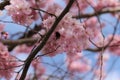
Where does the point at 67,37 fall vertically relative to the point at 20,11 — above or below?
below

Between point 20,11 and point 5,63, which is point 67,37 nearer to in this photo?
point 20,11

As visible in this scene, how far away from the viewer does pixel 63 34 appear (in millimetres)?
2684

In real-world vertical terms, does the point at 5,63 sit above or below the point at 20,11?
below

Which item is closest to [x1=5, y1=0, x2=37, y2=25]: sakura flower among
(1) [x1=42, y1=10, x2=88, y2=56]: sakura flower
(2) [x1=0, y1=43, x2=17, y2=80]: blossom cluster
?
(1) [x1=42, y1=10, x2=88, y2=56]: sakura flower

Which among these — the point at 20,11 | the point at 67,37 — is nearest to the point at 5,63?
the point at 20,11

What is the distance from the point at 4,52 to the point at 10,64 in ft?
0.35

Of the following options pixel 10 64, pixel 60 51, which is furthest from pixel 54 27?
pixel 10 64

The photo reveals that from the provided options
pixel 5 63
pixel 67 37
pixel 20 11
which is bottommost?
pixel 5 63

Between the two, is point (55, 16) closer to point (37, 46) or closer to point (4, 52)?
point (37, 46)

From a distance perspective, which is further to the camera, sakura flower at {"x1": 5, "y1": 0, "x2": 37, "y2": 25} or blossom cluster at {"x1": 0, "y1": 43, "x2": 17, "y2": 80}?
blossom cluster at {"x1": 0, "y1": 43, "x2": 17, "y2": 80}

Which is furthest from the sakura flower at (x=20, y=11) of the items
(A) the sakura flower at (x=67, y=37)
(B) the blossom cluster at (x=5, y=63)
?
(B) the blossom cluster at (x=5, y=63)

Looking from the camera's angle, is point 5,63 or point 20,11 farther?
point 5,63

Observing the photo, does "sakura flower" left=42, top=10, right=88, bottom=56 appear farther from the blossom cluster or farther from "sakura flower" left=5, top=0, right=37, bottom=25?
the blossom cluster

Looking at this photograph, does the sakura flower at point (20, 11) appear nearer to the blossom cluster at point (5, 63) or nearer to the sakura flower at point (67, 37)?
the sakura flower at point (67, 37)
